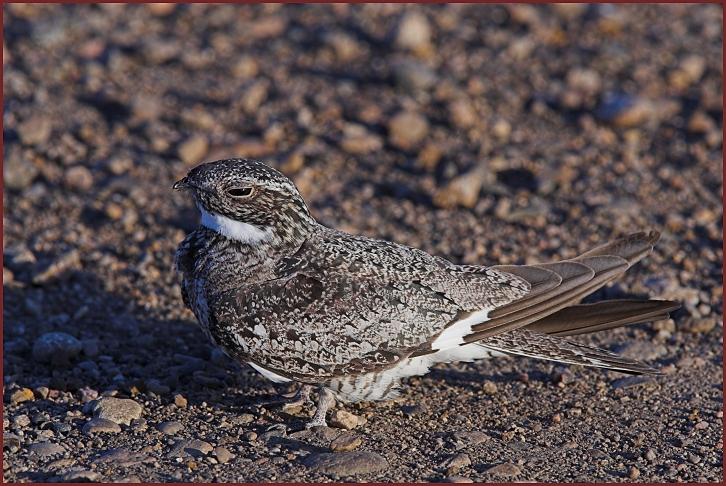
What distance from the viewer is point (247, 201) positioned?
18.2ft

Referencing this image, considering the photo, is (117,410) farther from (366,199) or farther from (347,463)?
(366,199)

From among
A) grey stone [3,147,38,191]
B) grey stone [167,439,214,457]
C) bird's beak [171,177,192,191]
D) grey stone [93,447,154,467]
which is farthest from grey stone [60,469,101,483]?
grey stone [3,147,38,191]

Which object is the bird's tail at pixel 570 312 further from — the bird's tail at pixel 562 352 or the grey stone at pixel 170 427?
the grey stone at pixel 170 427

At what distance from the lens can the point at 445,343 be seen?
548 centimetres

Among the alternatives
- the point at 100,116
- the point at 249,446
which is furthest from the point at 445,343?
the point at 100,116

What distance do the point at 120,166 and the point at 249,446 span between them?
389cm

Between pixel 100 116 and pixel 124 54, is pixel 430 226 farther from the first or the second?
pixel 124 54

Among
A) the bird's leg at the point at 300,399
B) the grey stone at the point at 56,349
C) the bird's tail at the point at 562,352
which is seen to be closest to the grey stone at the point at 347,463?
the bird's leg at the point at 300,399

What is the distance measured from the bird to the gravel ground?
0.39 metres

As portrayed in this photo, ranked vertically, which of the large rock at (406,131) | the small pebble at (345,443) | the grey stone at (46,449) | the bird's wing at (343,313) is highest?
the large rock at (406,131)

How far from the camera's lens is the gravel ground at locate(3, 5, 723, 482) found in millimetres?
5395

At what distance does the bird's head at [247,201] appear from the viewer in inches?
217

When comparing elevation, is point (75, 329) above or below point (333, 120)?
below

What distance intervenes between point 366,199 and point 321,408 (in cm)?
304
